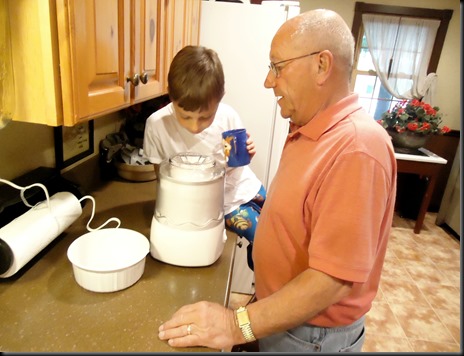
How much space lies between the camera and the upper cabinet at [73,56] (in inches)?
25.5

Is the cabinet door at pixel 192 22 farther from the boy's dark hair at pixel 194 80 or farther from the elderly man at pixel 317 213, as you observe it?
the elderly man at pixel 317 213

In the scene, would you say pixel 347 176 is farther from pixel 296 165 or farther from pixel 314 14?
pixel 314 14

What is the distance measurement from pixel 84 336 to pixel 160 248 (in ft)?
1.00

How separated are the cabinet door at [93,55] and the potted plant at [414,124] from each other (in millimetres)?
3176

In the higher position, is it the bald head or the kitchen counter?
the bald head

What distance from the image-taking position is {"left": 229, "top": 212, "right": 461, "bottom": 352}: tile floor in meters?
2.09

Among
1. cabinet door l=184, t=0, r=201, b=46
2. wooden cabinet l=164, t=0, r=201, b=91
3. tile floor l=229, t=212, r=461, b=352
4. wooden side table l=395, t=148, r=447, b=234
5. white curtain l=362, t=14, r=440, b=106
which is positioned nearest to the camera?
wooden cabinet l=164, t=0, r=201, b=91

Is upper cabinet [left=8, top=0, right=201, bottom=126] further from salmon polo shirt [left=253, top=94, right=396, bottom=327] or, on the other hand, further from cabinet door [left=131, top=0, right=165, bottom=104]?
salmon polo shirt [left=253, top=94, right=396, bottom=327]

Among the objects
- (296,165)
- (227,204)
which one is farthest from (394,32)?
(296,165)

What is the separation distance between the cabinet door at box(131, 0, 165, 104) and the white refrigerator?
2.28ft

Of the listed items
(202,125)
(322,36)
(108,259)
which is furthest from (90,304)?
(322,36)

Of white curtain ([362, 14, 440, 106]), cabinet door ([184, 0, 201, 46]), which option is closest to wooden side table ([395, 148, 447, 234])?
white curtain ([362, 14, 440, 106])

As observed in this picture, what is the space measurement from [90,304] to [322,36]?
0.80m

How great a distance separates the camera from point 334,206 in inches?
26.2
